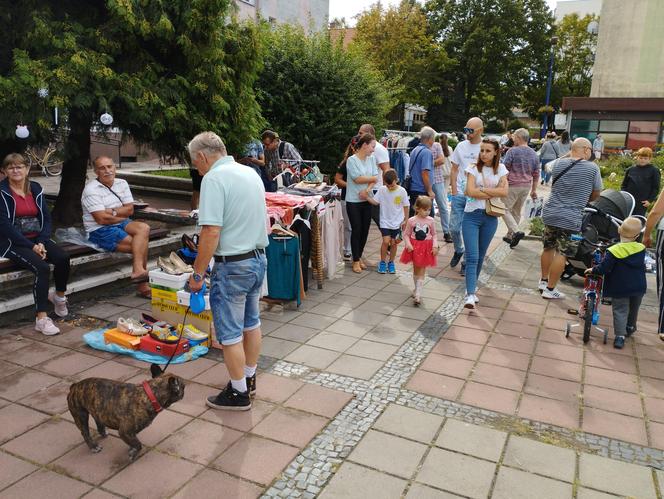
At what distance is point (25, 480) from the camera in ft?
10.3

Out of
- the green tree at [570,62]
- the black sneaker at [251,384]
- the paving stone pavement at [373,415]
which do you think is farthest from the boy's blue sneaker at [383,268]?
the green tree at [570,62]

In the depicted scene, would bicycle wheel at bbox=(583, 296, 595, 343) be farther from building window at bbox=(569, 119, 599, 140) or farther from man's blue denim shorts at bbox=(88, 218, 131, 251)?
building window at bbox=(569, 119, 599, 140)

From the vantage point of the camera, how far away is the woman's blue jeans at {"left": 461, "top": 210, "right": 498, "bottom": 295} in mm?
6184

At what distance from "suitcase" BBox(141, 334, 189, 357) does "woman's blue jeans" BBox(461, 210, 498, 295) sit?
3202mm

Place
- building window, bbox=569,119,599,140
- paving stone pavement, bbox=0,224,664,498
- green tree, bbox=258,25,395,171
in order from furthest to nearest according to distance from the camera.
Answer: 1. building window, bbox=569,119,599,140
2. green tree, bbox=258,25,395,171
3. paving stone pavement, bbox=0,224,664,498

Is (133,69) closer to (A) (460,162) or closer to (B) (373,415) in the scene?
(A) (460,162)

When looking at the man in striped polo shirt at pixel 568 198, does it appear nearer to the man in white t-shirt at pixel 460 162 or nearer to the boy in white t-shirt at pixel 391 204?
the man in white t-shirt at pixel 460 162

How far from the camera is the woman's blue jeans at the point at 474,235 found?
6184 mm

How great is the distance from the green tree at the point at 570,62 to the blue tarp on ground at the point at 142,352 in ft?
165

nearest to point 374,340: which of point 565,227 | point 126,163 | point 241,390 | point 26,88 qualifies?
point 241,390

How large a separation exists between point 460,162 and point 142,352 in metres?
4.93

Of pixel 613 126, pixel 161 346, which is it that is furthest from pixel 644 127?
pixel 161 346

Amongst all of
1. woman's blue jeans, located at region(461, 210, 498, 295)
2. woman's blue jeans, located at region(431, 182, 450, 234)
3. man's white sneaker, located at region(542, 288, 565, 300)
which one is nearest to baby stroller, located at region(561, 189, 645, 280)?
man's white sneaker, located at region(542, 288, 565, 300)

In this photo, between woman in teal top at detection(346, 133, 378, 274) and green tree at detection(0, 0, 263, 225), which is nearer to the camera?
green tree at detection(0, 0, 263, 225)
